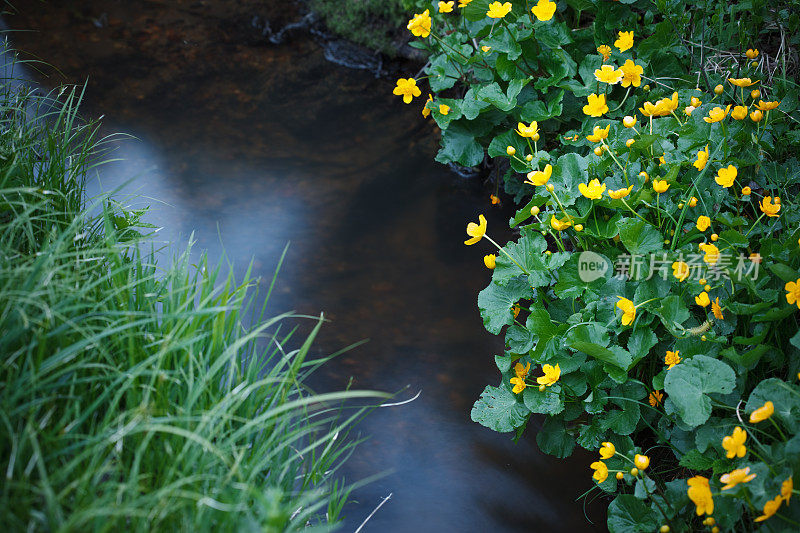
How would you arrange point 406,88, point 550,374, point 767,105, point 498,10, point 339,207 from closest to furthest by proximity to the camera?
point 550,374 < point 767,105 < point 498,10 < point 406,88 < point 339,207

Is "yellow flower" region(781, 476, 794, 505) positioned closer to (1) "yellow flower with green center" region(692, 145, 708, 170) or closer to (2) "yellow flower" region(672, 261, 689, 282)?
(2) "yellow flower" region(672, 261, 689, 282)

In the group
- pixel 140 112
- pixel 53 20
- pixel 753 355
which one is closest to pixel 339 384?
pixel 753 355

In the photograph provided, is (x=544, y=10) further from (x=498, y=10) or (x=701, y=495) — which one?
(x=701, y=495)

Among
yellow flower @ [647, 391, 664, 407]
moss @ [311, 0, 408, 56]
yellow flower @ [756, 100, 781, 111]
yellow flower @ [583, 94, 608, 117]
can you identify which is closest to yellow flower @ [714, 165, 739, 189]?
yellow flower @ [756, 100, 781, 111]

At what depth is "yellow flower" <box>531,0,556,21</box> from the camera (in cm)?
202

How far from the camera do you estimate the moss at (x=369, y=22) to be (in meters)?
3.69

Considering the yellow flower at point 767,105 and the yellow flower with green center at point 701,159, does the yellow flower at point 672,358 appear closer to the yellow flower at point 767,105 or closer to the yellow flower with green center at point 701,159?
the yellow flower with green center at point 701,159

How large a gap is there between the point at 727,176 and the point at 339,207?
5.46 feet

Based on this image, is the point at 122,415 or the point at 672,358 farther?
the point at 672,358

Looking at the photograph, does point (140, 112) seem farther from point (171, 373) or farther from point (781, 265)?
point (781, 265)

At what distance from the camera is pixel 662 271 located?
165 centimetres

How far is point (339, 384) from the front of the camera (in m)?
2.15

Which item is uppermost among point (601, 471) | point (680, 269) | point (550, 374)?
point (680, 269)

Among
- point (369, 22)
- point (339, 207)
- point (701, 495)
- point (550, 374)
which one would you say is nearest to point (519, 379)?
point (550, 374)
